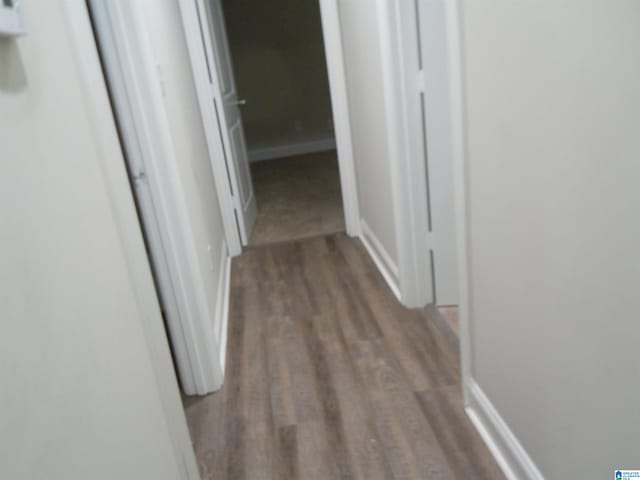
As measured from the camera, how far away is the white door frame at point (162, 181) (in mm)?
1748

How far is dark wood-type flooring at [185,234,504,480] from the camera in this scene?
1.74m

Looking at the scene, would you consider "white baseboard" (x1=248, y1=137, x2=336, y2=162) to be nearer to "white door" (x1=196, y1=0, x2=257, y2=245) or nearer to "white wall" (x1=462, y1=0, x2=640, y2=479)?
"white door" (x1=196, y1=0, x2=257, y2=245)

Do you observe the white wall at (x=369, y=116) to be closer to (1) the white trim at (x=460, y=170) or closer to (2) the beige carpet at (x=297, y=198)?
(2) the beige carpet at (x=297, y=198)

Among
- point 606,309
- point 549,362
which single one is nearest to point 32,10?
point 606,309

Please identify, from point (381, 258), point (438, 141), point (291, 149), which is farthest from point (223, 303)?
point (291, 149)

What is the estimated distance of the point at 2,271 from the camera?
66 centimetres

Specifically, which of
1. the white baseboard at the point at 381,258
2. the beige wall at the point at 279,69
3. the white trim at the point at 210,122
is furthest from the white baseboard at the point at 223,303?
the beige wall at the point at 279,69

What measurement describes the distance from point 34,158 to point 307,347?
1816 mm

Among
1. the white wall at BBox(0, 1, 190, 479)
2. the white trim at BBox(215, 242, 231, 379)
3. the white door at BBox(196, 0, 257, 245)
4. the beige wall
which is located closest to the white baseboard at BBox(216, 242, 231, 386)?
the white trim at BBox(215, 242, 231, 379)

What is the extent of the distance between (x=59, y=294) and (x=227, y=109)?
3.06 metres

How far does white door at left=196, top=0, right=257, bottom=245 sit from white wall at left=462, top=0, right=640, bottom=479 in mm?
2287

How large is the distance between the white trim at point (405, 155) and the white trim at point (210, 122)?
141cm

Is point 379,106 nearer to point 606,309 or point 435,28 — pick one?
point 435,28

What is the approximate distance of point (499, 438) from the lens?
164cm
